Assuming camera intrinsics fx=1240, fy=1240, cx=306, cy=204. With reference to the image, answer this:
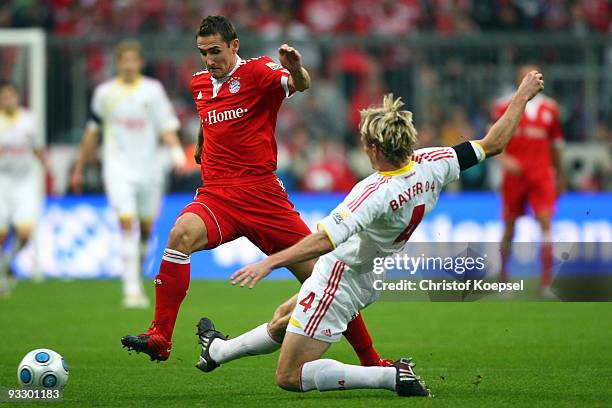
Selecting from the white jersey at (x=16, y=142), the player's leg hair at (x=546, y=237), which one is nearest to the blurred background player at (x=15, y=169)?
the white jersey at (x=16, y=142)

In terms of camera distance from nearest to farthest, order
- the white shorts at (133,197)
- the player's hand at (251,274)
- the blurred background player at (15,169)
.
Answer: the player's hand at (251,274), the white shorts at (133,197), the blurred background player at (15,169)

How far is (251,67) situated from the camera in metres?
8.68

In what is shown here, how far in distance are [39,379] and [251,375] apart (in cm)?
175

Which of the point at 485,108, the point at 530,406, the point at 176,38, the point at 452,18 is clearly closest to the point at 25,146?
the point at 176,38

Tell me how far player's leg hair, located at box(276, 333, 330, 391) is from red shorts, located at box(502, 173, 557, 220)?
7.83 metres

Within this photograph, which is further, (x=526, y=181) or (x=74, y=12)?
(x=74, y=12)

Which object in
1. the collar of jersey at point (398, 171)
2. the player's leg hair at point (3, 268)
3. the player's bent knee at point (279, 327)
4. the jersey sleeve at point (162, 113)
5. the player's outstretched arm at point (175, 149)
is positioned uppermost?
the jersey sleeve at point (162, 113)

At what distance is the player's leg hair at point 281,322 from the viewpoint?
25.5ft

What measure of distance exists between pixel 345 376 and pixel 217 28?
2704 millimetres

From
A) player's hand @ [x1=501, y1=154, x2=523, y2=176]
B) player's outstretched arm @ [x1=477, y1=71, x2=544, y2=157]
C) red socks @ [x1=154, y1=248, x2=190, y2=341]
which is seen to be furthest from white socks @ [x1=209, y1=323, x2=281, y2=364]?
player's hand @ [x1=501, y1=154, x2=523, y2=176]

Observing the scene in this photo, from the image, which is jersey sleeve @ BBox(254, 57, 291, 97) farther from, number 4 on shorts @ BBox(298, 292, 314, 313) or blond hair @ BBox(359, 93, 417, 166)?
number 4 on shorts @ BBox(298, 292, 314, 313)

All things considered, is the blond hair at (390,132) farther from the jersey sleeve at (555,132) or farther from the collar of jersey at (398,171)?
the jersey sleeve at (555,132)

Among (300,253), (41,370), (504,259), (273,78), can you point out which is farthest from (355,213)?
(504,259)

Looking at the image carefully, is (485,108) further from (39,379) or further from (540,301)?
(39,379)
